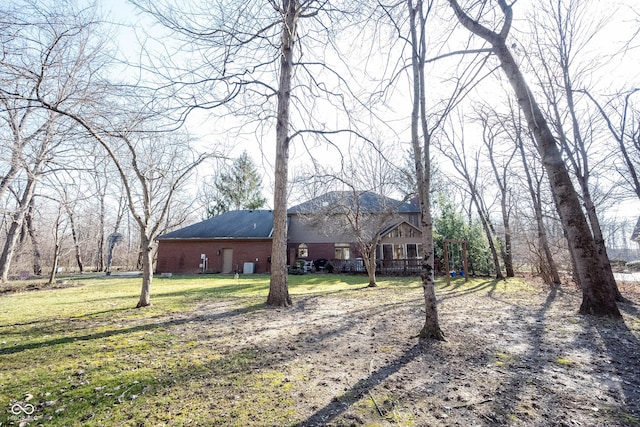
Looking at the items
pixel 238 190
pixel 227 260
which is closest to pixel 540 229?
pixel 227 260

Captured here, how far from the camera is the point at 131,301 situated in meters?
7.95

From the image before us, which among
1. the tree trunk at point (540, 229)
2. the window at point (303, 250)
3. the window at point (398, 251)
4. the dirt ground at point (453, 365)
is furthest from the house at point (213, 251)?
the tree trunk at point (540, 229)

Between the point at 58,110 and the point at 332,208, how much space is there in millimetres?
10063

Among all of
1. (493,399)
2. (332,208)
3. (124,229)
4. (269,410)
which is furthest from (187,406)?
(124,229)

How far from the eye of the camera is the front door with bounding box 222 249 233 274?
21.6 m

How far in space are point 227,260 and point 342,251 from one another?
364 inches

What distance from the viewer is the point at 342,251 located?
2372 cm

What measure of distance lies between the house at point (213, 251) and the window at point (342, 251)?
18.7 ft

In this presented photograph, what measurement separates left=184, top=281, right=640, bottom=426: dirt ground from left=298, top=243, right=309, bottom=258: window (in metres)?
16.9

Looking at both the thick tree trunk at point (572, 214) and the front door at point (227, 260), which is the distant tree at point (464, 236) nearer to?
the thick tree trunk at point (572, 214)

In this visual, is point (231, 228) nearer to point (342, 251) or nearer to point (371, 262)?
point (342, 251)

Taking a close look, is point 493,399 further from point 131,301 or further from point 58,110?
point 131,301

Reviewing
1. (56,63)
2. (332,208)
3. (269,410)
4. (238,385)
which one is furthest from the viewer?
(332,208)

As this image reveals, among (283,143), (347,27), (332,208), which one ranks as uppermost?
(347,27)
